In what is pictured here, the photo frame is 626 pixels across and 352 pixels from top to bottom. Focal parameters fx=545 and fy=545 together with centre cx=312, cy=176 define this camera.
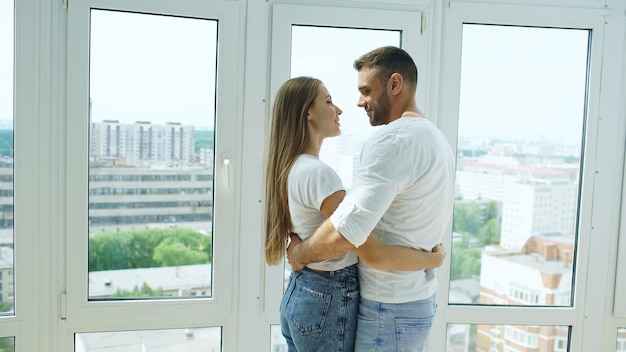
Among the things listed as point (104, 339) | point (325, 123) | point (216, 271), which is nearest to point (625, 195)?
point (325, 123)

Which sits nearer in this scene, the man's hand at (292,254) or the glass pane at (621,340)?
the man's hand at (292,254)

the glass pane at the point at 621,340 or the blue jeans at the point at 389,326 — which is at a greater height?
the blue jeans at the point at 389,326

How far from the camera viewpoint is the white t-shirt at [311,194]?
5.11 ft

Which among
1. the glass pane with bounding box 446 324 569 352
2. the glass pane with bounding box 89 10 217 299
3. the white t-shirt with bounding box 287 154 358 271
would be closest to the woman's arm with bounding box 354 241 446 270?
the white t-shirt with bounding box 287 154 358 271

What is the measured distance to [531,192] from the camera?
253 centimetres

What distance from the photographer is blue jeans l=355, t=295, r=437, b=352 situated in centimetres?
154

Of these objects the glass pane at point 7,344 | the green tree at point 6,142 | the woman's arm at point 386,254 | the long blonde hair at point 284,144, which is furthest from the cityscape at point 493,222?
the woman's arm at point 386,254

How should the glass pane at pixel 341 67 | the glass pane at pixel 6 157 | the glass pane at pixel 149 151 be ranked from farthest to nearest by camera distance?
1. the glass pane at pixel 341 67
2. the glass pane at pixel 149 151
3. the glass pane at pixel 6 157

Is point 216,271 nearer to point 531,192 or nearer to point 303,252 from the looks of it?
point 303,252

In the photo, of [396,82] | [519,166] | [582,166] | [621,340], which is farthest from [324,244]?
[621,340]

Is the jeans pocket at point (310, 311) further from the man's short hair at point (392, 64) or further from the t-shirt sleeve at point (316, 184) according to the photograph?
the man's short hair at point (392, 64)

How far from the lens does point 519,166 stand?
2.52m

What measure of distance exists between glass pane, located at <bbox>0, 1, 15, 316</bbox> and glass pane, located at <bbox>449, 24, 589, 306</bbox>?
6.23 ft

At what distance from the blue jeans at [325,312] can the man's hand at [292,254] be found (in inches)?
1.4
